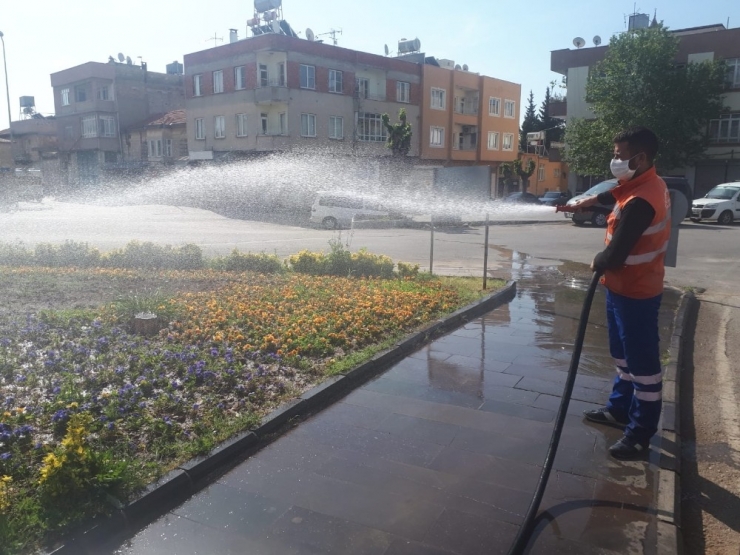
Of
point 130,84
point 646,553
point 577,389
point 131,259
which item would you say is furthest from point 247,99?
point 646,553

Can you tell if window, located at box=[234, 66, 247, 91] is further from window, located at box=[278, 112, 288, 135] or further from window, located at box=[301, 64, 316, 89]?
window, located at box=[301, 64, 316, 89]

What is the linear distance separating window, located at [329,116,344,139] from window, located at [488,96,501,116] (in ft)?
52.8

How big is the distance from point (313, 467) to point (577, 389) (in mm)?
2675

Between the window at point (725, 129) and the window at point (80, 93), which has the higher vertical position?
the window at point (80, 93)

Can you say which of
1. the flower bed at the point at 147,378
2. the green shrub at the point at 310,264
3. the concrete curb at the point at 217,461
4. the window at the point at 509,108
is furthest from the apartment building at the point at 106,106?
the concrete curb at the point at 217,461

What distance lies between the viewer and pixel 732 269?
44.5 ft

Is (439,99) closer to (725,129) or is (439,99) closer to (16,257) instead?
(725,129)

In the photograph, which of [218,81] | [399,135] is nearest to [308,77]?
[218,81]

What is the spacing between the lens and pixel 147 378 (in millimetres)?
5109

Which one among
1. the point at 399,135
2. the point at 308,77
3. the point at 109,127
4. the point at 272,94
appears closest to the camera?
the point at 399,135

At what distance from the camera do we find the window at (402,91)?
41.5 meters

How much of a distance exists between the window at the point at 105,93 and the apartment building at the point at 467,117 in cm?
2294

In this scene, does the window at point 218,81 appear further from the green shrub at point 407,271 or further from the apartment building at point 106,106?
the green shrub at point 407,271

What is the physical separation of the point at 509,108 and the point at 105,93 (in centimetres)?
3156
